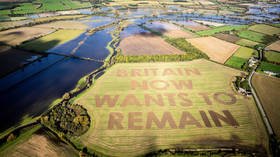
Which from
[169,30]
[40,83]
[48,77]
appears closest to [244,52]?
[169,30]

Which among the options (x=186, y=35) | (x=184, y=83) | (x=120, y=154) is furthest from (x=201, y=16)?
(x=120, y=154)

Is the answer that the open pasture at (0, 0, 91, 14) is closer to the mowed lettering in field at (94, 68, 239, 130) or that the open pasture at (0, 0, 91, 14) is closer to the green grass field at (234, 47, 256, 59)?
the mowed lettering in field at (94, 68, 239, 130)

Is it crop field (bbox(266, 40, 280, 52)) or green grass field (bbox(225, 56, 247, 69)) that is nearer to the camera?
green grass field (bbox(225, 56, 247, 69))

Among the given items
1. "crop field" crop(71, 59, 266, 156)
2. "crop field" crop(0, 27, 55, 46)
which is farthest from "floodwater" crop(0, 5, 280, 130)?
"crop field" crop(0, 27, 55, 46)

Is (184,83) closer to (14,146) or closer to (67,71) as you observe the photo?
(67,71)

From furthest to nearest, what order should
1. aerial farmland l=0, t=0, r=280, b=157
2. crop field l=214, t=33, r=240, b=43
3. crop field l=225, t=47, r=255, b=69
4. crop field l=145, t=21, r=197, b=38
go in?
crop field l=145, t=21, r=197, b=38
crop field l=214, t=33, r=240, b=43
crop field l=225, t=47, r=255, b=69
aerial farmland l=0, t=0, r=280, b=157

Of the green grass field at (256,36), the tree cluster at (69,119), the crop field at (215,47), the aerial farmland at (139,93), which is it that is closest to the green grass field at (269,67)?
the aerial farmland at (139,93)

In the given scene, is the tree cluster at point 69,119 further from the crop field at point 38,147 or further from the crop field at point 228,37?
the crop field at point 228,37
